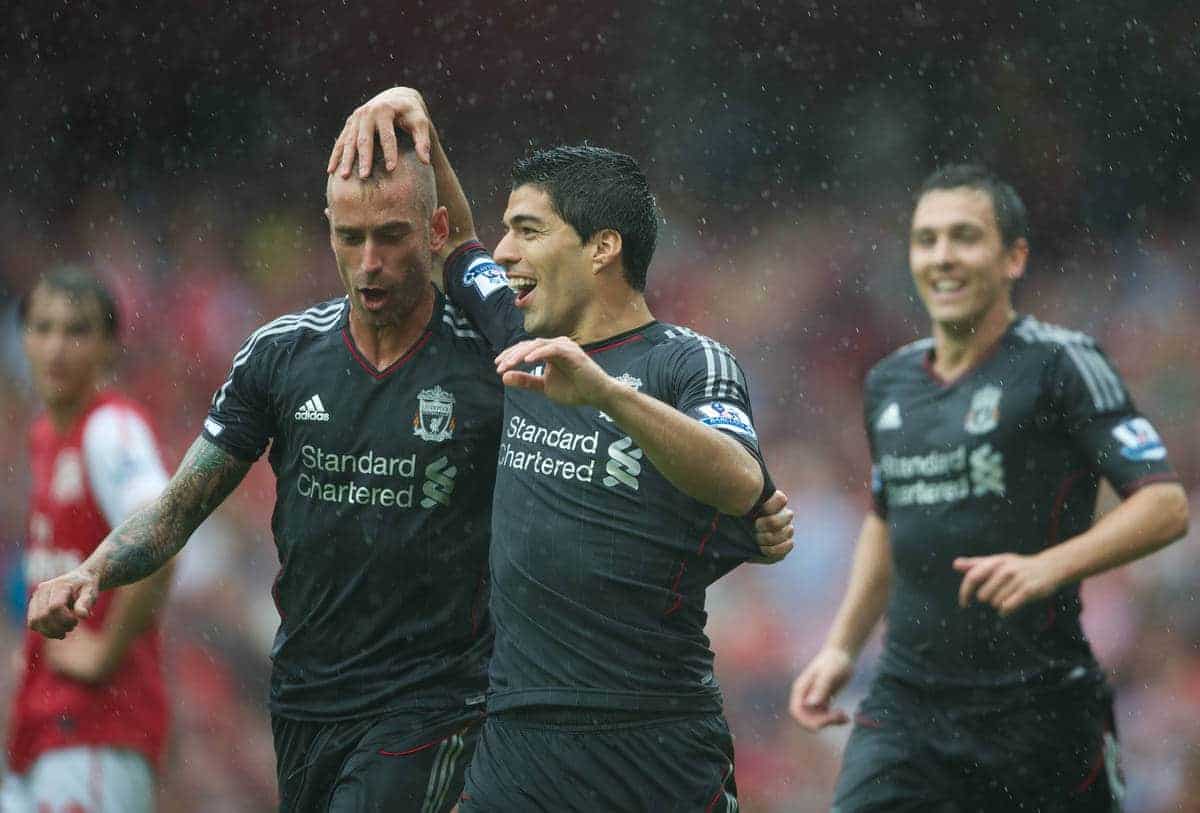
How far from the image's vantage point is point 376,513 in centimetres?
395

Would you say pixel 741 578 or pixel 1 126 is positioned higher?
pixel 1 126

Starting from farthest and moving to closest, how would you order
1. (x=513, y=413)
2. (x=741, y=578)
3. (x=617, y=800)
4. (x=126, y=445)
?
(x=741, y=578) < (x=126, y=445) < (x=513, y=413) < (x=617, y=800)

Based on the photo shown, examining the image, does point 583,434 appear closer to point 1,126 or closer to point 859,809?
point 859,809

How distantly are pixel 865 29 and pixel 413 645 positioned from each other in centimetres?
710

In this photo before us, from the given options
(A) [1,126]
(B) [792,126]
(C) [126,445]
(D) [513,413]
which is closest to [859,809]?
(D) [513,413]

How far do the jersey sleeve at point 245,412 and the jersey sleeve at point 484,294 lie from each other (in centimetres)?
52

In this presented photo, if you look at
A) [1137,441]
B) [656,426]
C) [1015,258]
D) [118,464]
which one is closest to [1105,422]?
[1137,441]

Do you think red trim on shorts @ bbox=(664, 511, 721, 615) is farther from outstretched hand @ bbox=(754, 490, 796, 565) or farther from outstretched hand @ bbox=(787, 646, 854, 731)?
outstretched hand @ bbox=(787, 646, 854, 731)

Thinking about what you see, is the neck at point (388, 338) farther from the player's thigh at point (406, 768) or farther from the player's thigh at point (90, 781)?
the player's thigh at point (90, 781)

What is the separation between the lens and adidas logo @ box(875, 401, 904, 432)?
5.21 meters

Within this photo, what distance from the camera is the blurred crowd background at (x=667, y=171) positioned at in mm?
9047

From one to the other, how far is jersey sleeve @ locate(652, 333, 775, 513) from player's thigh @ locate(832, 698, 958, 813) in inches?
63.2

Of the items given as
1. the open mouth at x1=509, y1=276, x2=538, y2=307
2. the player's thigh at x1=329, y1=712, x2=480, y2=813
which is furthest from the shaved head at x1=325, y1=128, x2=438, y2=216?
the player's thigh at x1=329, y1=712, x2=480, y2=813

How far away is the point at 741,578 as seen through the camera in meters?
8.63
